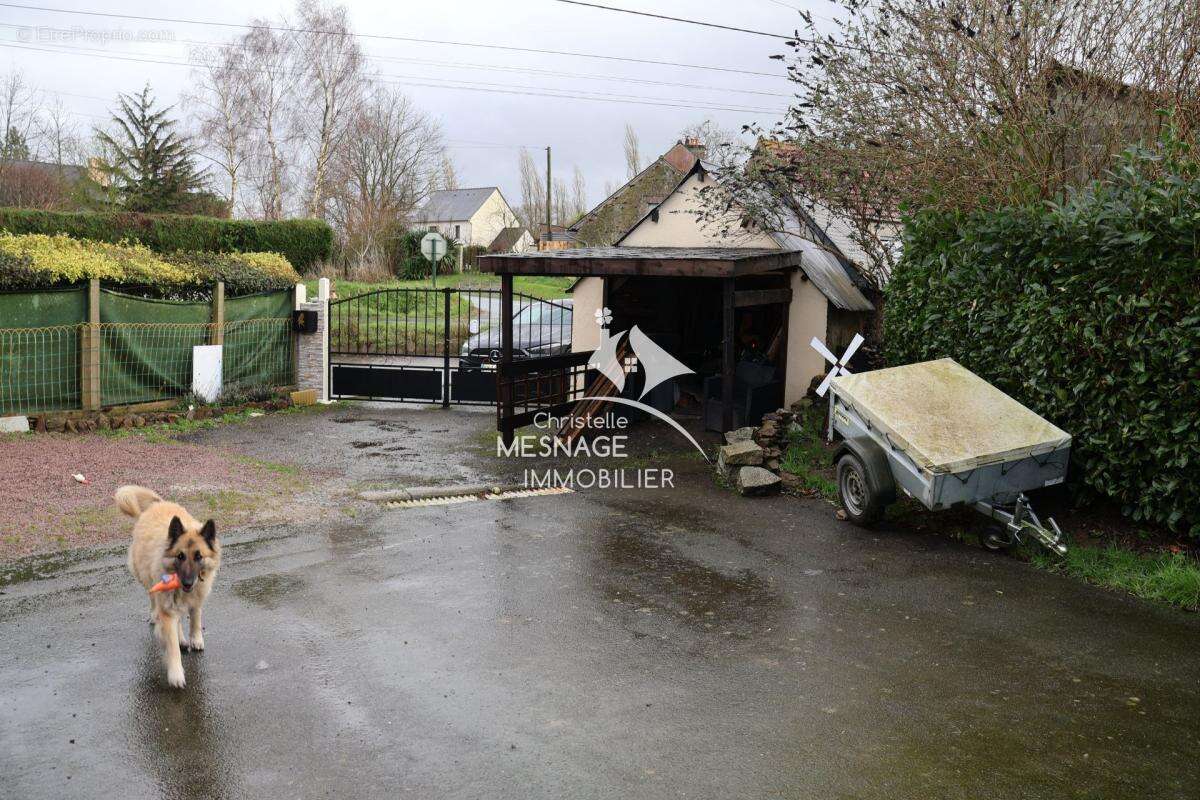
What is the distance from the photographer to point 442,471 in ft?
38.0

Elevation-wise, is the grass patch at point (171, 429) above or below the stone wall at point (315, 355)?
below

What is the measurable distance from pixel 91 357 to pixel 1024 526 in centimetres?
1254

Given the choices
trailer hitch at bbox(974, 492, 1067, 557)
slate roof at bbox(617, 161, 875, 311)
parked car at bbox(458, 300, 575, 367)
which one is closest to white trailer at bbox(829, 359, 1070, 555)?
trailer hitch at bbox(974, 492, 1067, 557)

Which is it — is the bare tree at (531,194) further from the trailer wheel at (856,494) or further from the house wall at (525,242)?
the trailer wheel at (856,494)

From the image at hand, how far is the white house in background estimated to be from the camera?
69000 millimetres

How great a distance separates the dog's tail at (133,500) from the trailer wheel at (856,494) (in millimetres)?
6209

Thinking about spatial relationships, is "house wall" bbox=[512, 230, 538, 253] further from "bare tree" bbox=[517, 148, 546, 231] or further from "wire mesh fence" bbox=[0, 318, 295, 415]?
"wire mesh fence" bbox=[0, 318, 295, 415]

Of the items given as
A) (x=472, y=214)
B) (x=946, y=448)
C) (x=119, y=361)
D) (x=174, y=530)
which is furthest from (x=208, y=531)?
(x=472, y=214)

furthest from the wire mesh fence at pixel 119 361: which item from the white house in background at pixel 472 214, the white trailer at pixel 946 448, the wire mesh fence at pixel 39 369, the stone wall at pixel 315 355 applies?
the white house in background at pixel 472 214

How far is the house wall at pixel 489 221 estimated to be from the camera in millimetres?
69137

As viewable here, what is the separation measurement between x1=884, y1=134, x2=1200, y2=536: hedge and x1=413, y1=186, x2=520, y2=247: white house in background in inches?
2372

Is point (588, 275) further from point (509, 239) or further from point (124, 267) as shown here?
point (509, 239)

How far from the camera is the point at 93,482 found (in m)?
9.98

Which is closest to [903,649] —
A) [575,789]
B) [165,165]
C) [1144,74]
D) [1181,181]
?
[575,789]
